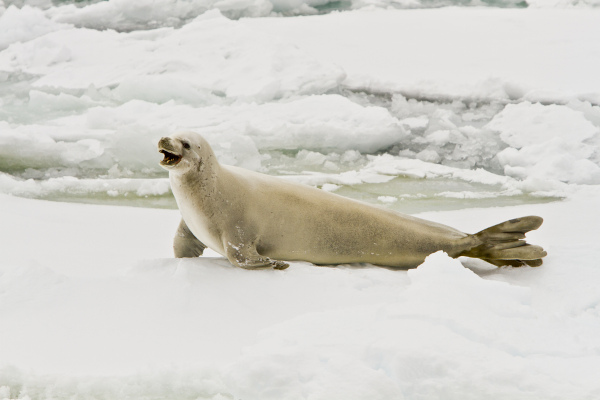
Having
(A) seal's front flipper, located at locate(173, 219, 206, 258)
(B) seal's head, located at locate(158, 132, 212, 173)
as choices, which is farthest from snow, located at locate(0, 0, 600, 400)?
(B) seal's head, located at locate(158, 132, 212, 173)

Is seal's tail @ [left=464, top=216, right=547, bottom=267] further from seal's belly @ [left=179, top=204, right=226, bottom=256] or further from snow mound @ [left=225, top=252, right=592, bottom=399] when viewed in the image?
seal's belly @ [left=179, top=204, right=226, bottom=256]

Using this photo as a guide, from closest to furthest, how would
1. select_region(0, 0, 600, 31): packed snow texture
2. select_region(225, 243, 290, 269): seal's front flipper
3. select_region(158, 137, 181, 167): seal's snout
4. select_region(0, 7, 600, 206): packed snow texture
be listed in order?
1. select_region(158, 137, 181, 167): seal's snout
2. select_region(225, 243, 290, 269): seal's front flipper
3. select_region(0, 7, 600, 206): packed snow texture
4. select_region(0, 0, 600, 31): packed snow texture

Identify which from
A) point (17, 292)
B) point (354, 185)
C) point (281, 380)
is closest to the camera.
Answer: point (281, 380)

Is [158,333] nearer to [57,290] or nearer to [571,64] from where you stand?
[57,290]

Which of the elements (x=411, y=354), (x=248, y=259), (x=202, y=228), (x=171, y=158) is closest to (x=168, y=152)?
(x=171, y=158)

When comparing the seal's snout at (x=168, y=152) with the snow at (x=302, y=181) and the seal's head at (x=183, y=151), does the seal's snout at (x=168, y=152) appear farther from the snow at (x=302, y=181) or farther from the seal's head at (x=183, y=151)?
the snow at (x=302, y=181)

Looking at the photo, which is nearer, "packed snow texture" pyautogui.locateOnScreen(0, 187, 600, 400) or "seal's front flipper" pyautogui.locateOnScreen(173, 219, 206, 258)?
"packed snow texture" pyautogui.locateOnScreen(0, 187, 600, 400)

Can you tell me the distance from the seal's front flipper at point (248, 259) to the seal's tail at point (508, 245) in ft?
3.51

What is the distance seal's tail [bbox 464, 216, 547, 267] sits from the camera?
10.7 ft

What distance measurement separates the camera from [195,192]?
118 inches

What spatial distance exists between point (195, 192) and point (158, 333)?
2.73 feet

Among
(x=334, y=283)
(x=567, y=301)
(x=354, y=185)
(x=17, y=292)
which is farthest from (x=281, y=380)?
(x=354, y=185)

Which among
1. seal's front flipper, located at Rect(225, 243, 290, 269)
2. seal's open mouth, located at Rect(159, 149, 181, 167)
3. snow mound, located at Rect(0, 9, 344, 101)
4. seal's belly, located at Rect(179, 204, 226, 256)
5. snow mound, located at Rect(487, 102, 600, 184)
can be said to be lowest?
snow mound, located at Rect(487, 102, 600, 184)

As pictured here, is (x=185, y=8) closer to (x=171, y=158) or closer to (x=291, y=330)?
(x=171, y=158)
